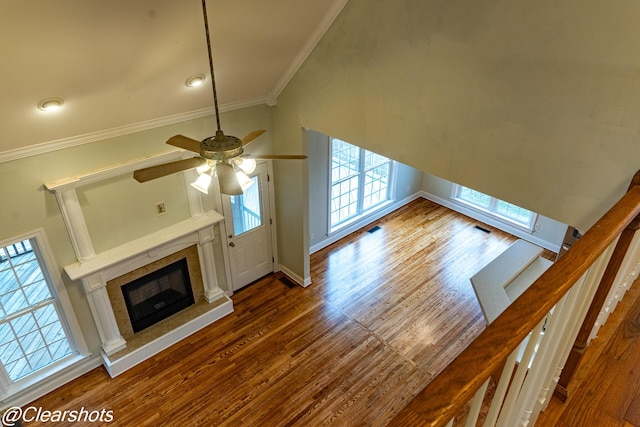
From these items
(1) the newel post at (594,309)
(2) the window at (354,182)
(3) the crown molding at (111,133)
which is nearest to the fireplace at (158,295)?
(3) the crown molding at (111,133)

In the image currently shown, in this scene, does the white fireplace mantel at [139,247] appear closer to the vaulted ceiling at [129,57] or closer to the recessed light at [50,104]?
the vaulted ceiling at [129,57]

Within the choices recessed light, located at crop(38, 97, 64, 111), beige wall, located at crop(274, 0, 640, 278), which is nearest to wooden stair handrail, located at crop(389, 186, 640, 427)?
beige wall, located at crop(274, 0, 640, 278)

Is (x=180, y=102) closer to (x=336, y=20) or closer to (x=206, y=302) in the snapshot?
(x=336, y=20)

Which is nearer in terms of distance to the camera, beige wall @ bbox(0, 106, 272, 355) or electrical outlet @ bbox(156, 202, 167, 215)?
beige wall @ bbox(0, 106, 272, 355)

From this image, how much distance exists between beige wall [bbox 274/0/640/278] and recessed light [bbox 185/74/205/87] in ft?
4.24

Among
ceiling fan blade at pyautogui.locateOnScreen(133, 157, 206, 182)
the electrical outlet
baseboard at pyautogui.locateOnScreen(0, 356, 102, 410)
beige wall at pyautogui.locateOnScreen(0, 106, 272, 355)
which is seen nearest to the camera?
ceiling fan blade at pyautogui.locateOnScreen(133, 157, 206, 182)

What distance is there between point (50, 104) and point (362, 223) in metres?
5.69

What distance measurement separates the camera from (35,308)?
461 centimetres

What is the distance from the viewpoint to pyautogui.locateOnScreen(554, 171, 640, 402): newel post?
163cm

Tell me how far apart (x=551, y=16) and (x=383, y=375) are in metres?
4.08

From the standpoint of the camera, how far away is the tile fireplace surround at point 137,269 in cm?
456

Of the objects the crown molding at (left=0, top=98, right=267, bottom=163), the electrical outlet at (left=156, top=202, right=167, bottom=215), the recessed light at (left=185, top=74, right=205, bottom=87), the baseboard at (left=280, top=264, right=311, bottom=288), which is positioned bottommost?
the baseboard at (left=280, top=264, right=311, bottom=288)

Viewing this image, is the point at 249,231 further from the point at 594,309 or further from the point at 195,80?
the point at 594,309

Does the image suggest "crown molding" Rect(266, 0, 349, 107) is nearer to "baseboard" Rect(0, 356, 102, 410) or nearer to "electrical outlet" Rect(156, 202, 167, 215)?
"electrical outlet" Rect(156, 202, 167, 215)
